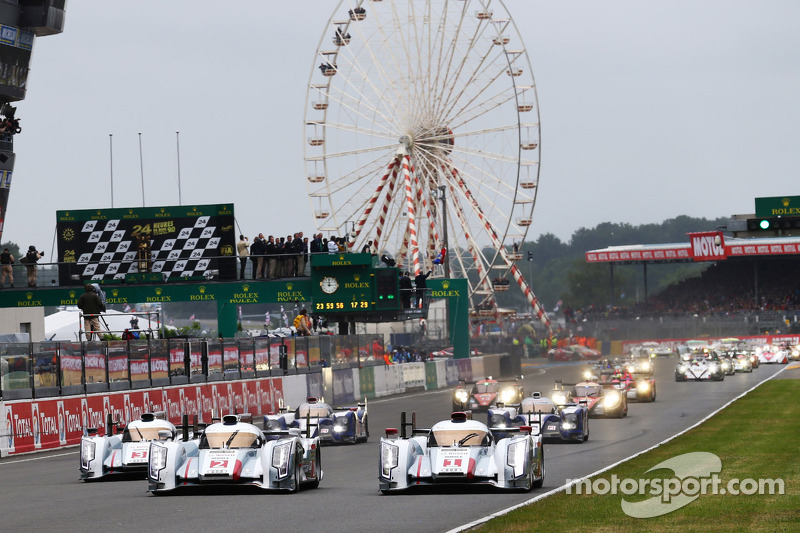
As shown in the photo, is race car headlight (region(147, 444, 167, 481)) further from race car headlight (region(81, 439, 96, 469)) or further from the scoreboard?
the scoreboard

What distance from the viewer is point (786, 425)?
29656 millimetres

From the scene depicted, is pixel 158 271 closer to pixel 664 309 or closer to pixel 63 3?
pixel 63 3

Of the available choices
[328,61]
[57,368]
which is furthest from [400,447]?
[328,61]

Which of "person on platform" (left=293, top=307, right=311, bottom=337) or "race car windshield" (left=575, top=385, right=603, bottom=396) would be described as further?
"person on platform" (left=293, top=307, right=311, bottom=337)

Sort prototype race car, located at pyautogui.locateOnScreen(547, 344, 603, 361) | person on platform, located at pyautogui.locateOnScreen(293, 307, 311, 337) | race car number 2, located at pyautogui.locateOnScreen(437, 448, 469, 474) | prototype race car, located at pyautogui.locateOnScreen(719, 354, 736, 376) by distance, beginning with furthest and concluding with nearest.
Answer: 1. prototype race car, located at pyautogui.locateOnScreen(547, 344, 603, 361)
2. prototype race car, located at pyautogui.locateOnScreen(719, 354, 736, 376)
3. person on platform, located at pyautogui.locateOnScreen(293, 307, 311, 337)
4. race car number 2, located at pyautogui.locateOnScreen(437, 448, 469, 474)

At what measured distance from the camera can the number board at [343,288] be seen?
50.2 metres

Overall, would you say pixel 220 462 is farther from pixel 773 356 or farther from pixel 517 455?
pixel 773 356

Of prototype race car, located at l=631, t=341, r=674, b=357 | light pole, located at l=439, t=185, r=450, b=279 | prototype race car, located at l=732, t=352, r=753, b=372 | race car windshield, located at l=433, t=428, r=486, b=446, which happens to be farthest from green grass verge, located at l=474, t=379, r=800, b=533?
prototype race car, located at l=631, t=341, r=674, b=357

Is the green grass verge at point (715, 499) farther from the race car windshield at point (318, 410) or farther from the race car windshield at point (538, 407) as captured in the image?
the race car windshield at point (318, 410)

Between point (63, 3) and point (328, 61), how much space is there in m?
22.6

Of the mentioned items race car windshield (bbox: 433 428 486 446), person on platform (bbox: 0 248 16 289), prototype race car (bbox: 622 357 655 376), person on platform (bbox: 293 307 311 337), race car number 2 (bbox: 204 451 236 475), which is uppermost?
person on platform (bbox: 0 248 16 289)

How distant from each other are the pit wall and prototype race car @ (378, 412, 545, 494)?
2.52m

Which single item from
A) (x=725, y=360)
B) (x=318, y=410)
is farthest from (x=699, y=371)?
(x=318, y=410)

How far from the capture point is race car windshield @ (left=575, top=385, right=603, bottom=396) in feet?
116
